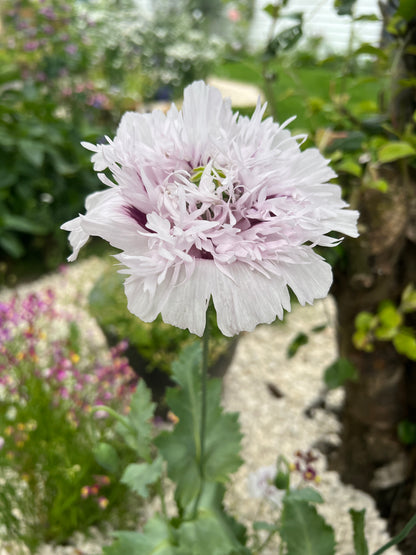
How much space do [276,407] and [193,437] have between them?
141cm

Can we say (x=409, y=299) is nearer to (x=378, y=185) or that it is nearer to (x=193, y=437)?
(x=378, y=185)

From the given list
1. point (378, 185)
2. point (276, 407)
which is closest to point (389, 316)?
point (378, 185)

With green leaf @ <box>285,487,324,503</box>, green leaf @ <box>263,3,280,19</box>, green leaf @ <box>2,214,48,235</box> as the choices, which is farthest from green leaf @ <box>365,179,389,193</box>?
green leaf @ <box>2,214,48,235</box>

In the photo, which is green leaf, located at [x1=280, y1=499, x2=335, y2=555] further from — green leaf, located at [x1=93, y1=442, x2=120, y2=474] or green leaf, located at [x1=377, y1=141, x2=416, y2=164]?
green leaf, located at [x1=377, y1=141, x2=416, y2=164]

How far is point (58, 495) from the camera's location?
1436mm

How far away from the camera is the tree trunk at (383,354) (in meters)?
1.36

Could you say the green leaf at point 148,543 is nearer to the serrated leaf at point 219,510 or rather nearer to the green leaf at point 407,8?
the serrated leaf at point 219,510

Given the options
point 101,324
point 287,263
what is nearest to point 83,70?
point 101,324

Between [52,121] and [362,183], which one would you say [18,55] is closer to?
[52,121]

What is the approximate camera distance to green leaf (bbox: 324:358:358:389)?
5.01ft

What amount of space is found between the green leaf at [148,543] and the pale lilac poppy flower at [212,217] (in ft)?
2.05

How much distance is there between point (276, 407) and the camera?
2.33 m

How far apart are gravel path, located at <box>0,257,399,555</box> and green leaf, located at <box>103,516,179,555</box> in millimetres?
547

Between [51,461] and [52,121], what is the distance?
2.48 meters
